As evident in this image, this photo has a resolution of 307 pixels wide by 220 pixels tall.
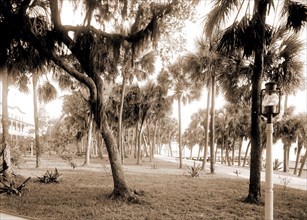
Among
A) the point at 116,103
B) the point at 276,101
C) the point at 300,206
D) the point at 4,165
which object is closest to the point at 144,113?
the point at 116,103

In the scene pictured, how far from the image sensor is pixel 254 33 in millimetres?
8242

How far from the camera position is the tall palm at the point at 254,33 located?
832cm

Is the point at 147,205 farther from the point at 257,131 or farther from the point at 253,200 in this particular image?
the point at 257,131

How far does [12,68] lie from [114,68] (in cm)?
332

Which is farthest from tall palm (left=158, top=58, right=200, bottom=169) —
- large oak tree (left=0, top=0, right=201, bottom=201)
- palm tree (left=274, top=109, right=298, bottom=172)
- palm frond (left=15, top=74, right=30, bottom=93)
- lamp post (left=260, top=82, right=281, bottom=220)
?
lamp post (left=260, top=82, right=281, bottom=220)

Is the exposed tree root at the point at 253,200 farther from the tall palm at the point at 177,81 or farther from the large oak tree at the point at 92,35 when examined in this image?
the tall palm at the point at 177,81

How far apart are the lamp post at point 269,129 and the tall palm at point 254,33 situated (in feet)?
14.0

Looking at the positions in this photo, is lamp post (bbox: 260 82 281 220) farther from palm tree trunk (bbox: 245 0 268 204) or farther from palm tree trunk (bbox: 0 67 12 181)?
palm tree trunk (bbox: 0 67 12 181)

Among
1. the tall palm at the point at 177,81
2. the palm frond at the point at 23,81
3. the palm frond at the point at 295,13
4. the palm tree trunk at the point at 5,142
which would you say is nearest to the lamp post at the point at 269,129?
the palm frond at the point at 295,13

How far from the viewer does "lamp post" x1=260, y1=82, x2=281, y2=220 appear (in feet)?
14.4

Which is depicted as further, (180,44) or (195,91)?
(195,91)

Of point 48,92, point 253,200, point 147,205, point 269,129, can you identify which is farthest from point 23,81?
point 269,129

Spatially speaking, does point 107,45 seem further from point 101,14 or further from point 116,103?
point 116,103

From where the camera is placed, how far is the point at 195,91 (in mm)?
25422
